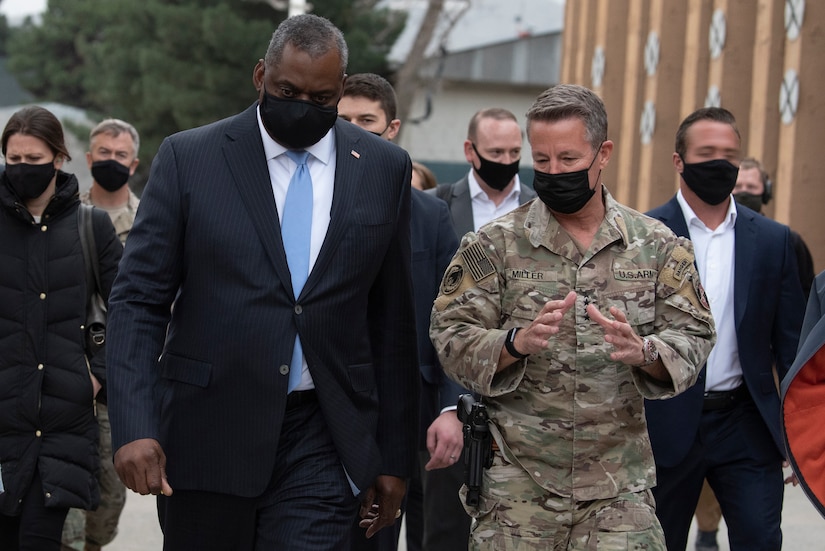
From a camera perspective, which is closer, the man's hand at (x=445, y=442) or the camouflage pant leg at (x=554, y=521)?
the camouflage pant leg at (x=554, y=521)

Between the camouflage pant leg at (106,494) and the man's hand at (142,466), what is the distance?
3050 millimetres

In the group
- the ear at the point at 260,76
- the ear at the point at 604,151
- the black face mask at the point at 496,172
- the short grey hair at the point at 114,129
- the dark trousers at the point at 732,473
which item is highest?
the ear at the point at 260,76

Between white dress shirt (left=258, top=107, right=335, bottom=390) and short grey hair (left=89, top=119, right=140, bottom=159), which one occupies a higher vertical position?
short grey hair (left=89, top=119, right=140, bottom=159)

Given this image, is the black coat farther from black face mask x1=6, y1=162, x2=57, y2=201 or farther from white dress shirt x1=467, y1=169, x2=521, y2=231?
white dress shirt x1=467, y1=169, x2=521, y2=231

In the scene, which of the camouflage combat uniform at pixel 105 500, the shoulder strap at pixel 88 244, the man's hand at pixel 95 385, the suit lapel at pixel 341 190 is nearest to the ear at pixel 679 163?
the suit lapel at pixel 341 190

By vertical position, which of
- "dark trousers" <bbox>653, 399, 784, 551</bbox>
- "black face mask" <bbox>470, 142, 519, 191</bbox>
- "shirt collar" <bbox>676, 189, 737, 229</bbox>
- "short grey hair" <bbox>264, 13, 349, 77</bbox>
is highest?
"short grey hair" <bbox>264, 13, 349, 77</bbox>

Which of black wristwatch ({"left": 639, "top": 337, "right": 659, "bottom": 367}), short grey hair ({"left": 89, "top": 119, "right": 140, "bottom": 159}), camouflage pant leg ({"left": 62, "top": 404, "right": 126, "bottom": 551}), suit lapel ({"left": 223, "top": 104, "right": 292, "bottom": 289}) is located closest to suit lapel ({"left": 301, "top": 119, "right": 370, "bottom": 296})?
suit lapel ({"left": 223, "top": 104, "right": 292, "bottom": 289})

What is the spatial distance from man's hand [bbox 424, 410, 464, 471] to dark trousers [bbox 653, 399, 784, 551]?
99 centimetres

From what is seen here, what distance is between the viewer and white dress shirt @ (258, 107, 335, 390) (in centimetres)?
407

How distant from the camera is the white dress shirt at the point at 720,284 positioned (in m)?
5.40

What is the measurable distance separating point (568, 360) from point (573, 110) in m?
0.77

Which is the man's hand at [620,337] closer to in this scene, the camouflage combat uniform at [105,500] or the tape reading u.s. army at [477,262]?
the tape reading u.s. army at [477,262]

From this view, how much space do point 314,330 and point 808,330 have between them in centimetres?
156

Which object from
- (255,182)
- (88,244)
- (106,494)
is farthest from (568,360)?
(106,494)
